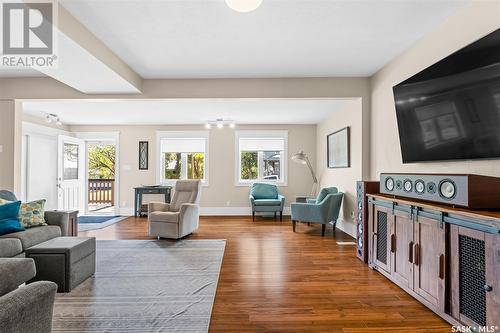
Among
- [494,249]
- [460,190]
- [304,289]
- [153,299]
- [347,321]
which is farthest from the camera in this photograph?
[304,289]

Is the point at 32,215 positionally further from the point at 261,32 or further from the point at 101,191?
the point at 101,191

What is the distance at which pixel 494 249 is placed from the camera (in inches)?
61.6

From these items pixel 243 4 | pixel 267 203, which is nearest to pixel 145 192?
pixel 267 203

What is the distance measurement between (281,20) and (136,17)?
4.21ft

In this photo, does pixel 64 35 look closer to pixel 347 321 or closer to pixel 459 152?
pixel 347 321

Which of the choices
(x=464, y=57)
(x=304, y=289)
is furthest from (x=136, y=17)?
(x=304, y=289)

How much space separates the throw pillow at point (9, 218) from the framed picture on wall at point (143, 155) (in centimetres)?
404

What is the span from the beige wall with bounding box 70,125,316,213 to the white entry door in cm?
69

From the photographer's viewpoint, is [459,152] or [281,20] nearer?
[459,152]

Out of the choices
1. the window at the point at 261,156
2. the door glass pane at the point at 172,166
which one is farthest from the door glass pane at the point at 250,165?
the door glass pane at the point at 172,166

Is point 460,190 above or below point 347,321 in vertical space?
above

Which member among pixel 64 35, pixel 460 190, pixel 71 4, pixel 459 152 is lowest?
pixel 460 190

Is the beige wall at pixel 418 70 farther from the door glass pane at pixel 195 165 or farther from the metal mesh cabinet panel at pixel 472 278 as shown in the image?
the door glass pane at pixel 195 165

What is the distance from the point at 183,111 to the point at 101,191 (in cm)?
527
